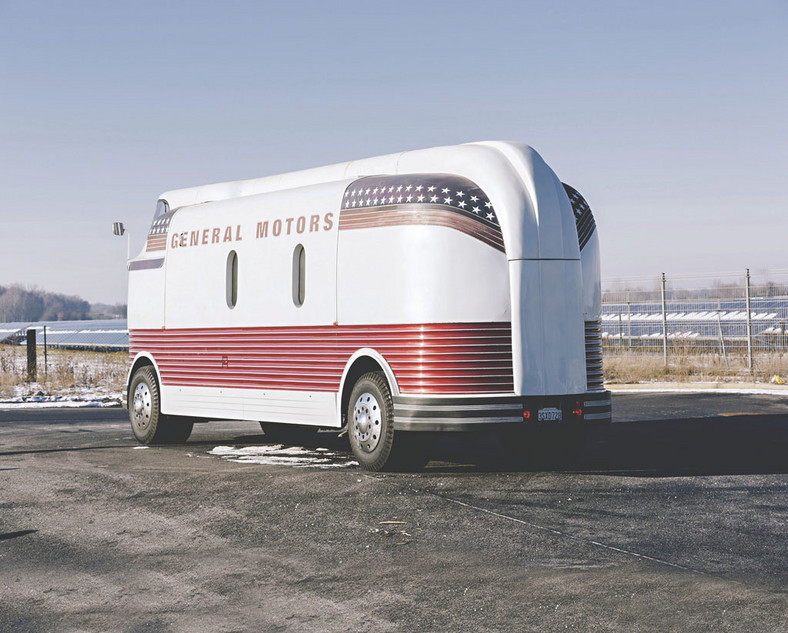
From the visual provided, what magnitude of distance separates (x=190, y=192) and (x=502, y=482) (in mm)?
6835

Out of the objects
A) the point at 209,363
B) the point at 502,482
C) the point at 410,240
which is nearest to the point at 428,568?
the point at 502,482

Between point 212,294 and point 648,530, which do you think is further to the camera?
point 212,294

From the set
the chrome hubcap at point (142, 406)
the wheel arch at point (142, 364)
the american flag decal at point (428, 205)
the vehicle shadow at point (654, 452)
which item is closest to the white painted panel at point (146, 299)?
the wheel arch at point (142, 364)

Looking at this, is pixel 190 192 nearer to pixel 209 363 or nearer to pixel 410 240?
pixel 209 363

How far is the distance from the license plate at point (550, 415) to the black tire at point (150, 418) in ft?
20.0

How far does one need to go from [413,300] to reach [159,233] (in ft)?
18.2

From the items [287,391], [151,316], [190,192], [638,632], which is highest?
[190,192]

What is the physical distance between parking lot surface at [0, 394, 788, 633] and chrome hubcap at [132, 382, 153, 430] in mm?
1223

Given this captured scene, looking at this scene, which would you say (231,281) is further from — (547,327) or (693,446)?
(693,446)

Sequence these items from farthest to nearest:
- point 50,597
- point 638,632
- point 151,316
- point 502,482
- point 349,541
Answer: point 151,316, point 502,482, point 349,541, point 50,597, point 638,632

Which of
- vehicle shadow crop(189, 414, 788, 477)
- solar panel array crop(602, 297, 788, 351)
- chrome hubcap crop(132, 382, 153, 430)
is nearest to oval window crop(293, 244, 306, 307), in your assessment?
vehicle shadow crop(189, 414, 788, 477)

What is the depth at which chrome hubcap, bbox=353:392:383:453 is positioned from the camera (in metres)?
11.4

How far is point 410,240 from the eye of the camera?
11.1 meters

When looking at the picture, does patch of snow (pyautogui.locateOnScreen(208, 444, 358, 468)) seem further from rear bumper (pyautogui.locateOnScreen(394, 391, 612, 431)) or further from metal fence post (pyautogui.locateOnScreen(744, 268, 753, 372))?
metal fence post (pyautogui.locateOnScreen(744, 268, 753, 372))
